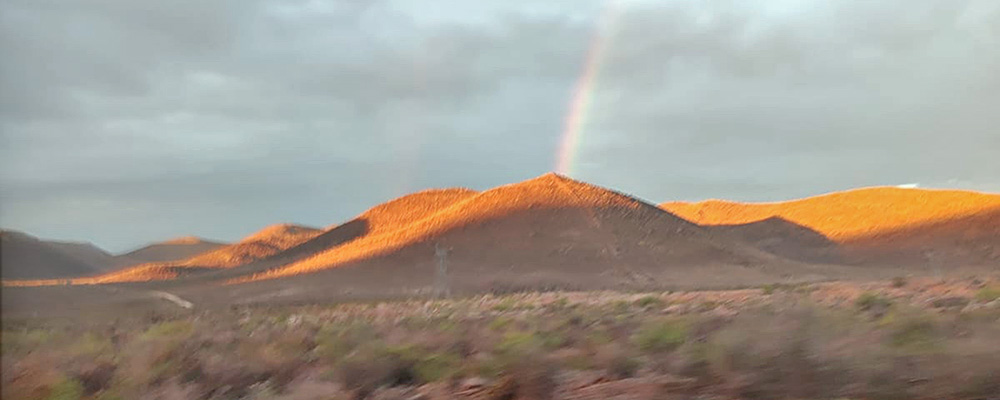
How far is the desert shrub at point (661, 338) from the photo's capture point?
13969mm

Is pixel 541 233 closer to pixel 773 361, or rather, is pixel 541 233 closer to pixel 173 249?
pixel 173 249

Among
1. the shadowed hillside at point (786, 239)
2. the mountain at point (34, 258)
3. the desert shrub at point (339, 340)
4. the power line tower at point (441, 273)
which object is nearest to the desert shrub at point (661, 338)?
the desert shrub at point (339, 340)

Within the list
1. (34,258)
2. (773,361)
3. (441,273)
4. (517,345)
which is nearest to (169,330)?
(517,345)

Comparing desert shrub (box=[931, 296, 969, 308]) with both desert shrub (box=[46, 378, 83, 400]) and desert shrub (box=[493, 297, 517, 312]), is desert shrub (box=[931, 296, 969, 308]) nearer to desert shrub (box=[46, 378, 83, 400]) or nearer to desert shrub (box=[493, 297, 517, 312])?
desert shrub (box=[493, 297, 517, 312])

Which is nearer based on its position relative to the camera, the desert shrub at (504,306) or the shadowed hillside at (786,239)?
the desert shrub at (504,306)

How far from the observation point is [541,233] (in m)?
89.9

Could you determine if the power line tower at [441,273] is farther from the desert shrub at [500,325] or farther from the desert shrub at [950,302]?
the desert shrub at [950,302]

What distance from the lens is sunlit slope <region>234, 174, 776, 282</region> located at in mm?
84062

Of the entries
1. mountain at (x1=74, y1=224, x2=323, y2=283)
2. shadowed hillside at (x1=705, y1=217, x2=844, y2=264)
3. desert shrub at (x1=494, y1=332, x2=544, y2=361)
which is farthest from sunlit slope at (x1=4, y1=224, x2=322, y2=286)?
shadowed hillside at (x1=705, y1=217, x2=844, y2=264)

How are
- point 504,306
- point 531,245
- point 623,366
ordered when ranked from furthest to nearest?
1. point 531,245
2. point 504,306
3. point 623,366

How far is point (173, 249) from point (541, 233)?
7143 cm

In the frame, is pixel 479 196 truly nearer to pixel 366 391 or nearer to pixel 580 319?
pixel 580 319

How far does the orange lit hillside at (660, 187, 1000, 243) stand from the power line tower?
189 feet

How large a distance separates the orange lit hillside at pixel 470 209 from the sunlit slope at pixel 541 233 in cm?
11
